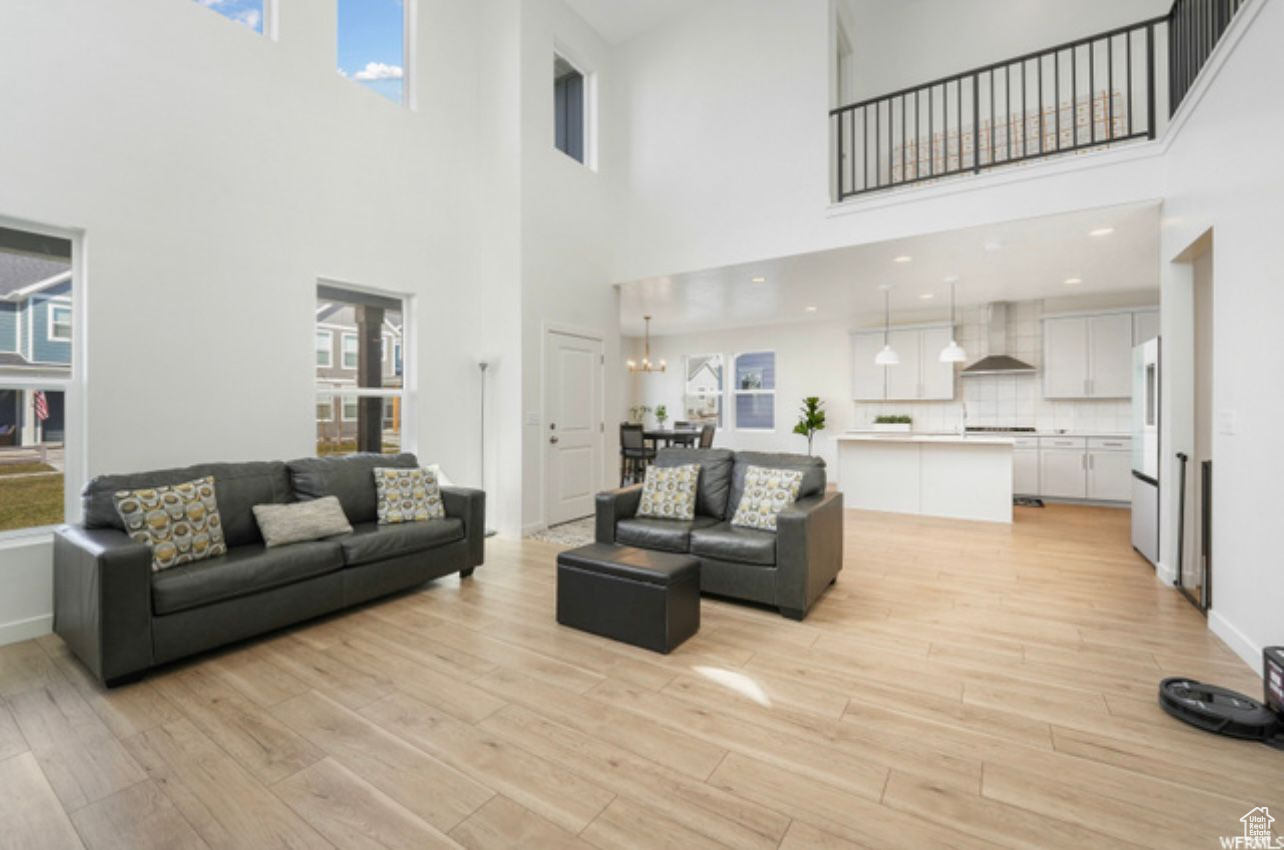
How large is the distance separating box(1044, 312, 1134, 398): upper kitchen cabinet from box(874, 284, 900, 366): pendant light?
1.89 meters

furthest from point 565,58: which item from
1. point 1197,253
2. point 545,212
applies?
point 1197,253

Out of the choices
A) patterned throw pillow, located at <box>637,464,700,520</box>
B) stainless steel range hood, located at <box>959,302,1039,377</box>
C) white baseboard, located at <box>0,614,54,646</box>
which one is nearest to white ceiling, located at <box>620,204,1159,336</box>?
stainless steel range hood, located at <box>959,302,1039,377</box>

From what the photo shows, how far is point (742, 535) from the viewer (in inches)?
138

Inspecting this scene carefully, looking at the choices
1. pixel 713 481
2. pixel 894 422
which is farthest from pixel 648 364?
pixel 713 481

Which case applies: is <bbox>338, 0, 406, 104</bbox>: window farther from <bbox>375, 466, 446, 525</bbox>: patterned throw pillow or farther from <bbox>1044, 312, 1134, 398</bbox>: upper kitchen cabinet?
<bbox>1044, 312, 1134, 398</bbox>: upper kitchen cabinet

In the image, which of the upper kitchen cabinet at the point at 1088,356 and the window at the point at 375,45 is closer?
the window at the point at 375,45

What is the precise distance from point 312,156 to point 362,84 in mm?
874

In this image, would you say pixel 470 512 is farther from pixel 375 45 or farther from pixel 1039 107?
pixel 1039 107

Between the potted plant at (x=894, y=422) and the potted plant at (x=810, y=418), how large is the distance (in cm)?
91

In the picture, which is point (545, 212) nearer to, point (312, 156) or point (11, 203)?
point (312, 156)

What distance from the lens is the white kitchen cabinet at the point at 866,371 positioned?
8.48 meters

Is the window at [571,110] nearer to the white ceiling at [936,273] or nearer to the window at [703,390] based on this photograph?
the white ceiling at [936,273]

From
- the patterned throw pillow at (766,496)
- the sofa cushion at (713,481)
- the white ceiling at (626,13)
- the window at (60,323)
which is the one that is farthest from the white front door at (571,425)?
the white ceiling at (626,13)

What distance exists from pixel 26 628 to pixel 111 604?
1230 millimetres
